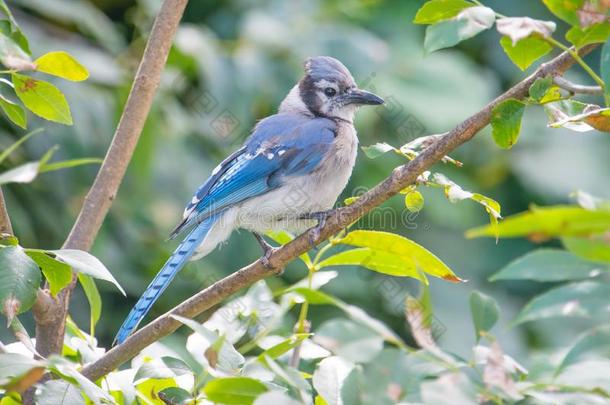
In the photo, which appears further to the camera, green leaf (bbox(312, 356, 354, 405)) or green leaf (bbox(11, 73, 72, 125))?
green leaf (bbox(11, 73, 72, 125))

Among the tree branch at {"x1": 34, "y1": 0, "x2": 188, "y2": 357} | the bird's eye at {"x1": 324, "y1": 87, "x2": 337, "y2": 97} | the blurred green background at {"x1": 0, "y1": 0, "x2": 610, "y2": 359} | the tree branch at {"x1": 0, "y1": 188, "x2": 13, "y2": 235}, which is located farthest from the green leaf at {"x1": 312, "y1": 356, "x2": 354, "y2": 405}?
the bird's eye at {"x1": 324, "y1": 87, "x2": 337, "y2": 97}

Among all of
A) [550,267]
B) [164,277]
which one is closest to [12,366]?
[550,267]

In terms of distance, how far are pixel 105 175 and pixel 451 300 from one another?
8.80ft

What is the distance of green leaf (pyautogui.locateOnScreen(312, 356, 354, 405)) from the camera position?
108 centimetres

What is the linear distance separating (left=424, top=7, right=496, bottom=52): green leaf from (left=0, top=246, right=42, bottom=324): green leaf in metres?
0.61

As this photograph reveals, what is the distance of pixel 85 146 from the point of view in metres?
3.62

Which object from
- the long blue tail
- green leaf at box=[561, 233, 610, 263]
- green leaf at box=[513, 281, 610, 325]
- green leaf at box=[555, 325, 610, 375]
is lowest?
the long blue tail

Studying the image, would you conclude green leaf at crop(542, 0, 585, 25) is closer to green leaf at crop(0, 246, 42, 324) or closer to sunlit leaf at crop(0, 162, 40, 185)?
sunlit leaf at crop(0, 162, 40, 185)

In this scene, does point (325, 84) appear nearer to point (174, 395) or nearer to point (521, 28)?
point (174, 395)

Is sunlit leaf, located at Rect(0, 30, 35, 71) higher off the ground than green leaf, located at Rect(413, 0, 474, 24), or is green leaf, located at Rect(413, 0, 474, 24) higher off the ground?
green leaf, located at Rect(413, 0, 474, 24)

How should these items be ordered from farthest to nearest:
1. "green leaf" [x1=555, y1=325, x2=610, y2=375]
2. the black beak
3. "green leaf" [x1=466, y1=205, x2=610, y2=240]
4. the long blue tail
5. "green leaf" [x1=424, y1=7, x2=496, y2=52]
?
the black beak
the long blue tail
"green leaf" [x1=424, y1=7, x2=496, y2=52]
"green leaf" [x1=555, y1=325, x2=610, y2=375]
"green leaf" [x1=466, y1=205, x2=610, y2=240]

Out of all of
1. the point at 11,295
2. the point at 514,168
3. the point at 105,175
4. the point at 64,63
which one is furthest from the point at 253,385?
the point at 514,168

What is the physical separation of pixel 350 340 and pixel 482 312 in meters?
0.27

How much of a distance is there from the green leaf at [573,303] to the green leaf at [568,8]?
304 mm
